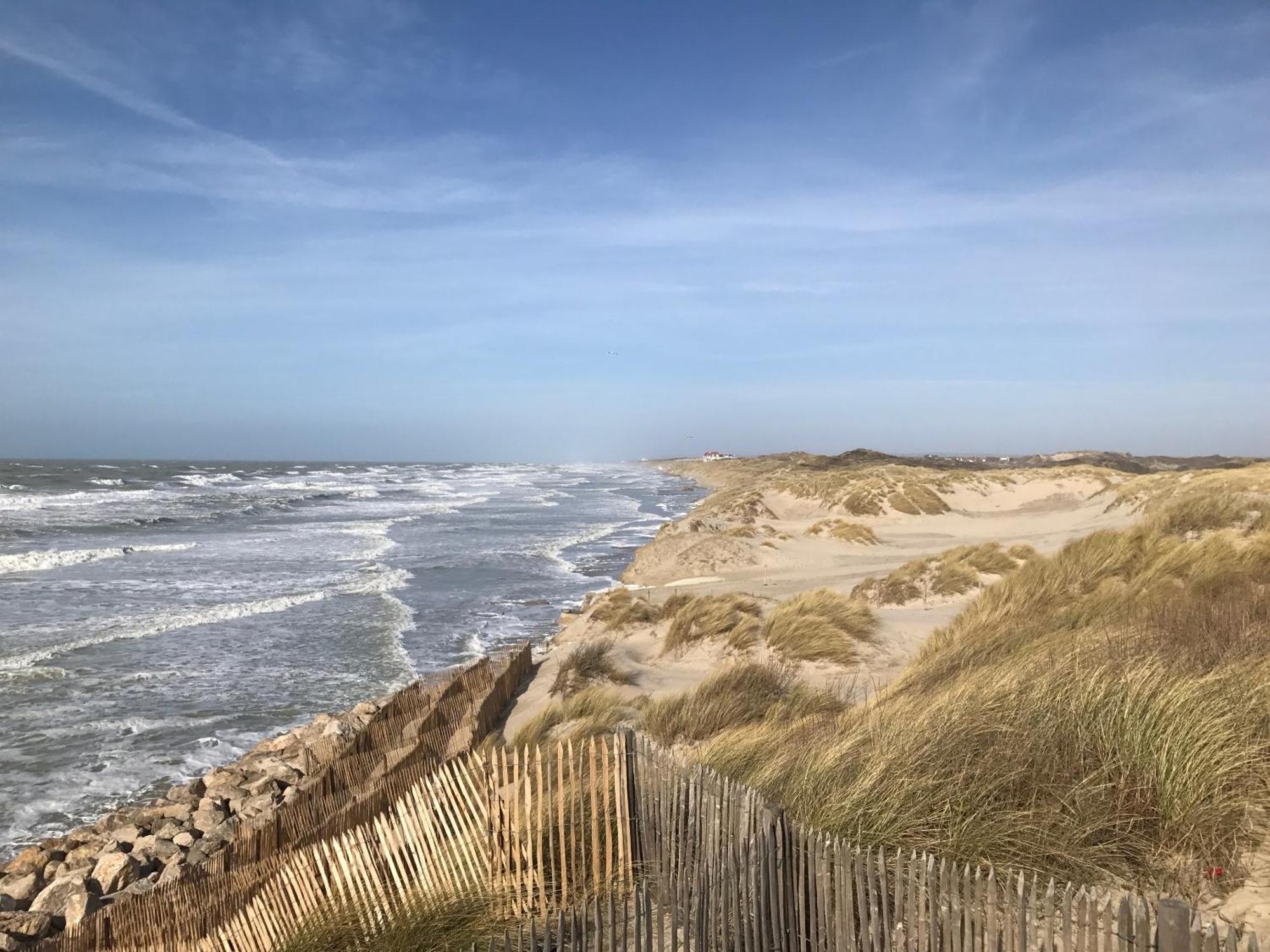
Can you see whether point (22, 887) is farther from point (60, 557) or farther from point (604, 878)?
point (60, 557)

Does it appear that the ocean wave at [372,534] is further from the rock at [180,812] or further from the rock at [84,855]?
the rock at [84,855]

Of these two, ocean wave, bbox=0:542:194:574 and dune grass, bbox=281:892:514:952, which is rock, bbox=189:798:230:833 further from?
ocean wave, bbox=0:542:194:574

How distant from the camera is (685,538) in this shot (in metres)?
23.7

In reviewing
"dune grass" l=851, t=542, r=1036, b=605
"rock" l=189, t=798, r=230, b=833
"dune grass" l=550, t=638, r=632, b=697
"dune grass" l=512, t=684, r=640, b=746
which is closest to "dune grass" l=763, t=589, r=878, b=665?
"dune grass" l=851, t=542, r=1036, b=605

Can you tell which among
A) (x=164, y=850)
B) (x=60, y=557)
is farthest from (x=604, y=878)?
(x=60, y=557)

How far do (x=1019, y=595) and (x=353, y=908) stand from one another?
9312mm

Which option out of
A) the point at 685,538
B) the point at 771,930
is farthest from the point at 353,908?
the point at 685,538

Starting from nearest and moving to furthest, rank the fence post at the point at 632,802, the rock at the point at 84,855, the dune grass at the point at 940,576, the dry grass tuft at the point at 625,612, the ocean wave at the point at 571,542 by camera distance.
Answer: the fence post at the point at 632,802 → the rock at the point at 84,855 → the dry grass tuft at the point at 625,612 → the dune grass at the point at 940,576 → the ocean wave at the point at 571,542

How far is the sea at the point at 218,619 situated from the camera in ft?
31.8

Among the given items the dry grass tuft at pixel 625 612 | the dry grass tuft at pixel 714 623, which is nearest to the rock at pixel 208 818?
the dry grass tuft at pixel 714 623

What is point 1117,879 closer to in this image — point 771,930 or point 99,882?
point 771,930

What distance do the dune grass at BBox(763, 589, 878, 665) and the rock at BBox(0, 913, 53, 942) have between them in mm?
8023

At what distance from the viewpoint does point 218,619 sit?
55.2ft

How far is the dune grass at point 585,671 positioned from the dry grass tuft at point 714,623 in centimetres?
154
